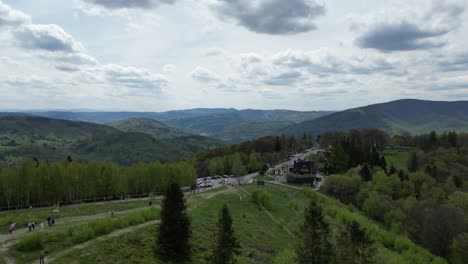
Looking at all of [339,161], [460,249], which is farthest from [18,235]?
[339,161]

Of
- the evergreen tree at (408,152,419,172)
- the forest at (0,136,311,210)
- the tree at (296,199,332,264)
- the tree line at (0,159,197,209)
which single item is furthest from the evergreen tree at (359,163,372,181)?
the tree at (296,199,332,264)

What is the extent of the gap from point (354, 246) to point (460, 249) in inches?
1809

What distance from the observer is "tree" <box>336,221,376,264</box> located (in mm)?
31594

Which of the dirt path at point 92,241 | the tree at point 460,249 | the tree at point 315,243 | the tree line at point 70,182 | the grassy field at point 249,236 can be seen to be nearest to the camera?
the tree at point 315,243

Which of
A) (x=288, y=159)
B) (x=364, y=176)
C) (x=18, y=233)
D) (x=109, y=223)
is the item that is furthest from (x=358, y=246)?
(x=288, y=159)

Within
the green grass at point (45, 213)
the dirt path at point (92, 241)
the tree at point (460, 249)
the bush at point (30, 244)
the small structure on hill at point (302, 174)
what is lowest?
the tree at point (460, 249)

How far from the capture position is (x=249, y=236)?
54.2 m

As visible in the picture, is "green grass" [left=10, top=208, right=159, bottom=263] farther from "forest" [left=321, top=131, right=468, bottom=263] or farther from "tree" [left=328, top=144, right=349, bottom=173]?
"tree" [left=328, top=144, right=349, bottom=173]

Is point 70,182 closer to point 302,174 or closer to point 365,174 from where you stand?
point 302,174

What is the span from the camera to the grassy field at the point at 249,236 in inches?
1439

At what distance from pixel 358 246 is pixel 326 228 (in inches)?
127

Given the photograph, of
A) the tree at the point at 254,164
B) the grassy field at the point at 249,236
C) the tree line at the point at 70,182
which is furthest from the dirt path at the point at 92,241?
the tree at the point at 254,164

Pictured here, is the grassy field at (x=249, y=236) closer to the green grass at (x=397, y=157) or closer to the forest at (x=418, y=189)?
the forest at (x=418, y=189)

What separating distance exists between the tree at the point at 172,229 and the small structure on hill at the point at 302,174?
86893mm
